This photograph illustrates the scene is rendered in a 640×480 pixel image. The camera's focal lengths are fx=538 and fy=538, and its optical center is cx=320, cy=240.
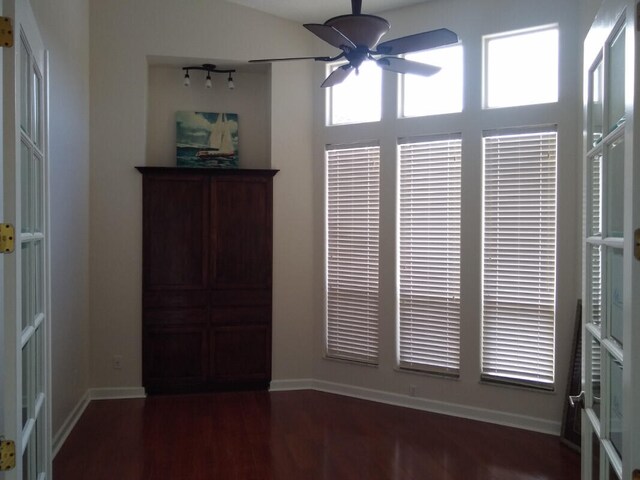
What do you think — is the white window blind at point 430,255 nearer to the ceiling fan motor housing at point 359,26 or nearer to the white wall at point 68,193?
the ceiling fan motor housing at point 359,26

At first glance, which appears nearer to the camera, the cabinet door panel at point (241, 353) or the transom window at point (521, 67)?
the transom window at point (521, 67)

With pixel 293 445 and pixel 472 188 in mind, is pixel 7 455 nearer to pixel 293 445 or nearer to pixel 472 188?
pixel 293 445

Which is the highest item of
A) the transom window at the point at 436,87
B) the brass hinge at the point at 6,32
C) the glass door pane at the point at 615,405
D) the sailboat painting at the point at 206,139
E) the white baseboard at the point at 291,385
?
the transom window at the point at 436,87

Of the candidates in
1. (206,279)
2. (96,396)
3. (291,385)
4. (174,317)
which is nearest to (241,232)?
(206,279)

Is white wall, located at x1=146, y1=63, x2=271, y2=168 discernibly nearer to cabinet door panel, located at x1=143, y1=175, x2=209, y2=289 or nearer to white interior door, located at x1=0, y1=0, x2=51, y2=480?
cabinet door panel, located at x1=143, y1=175, x2=209, y2=289

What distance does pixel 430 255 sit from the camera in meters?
4.93

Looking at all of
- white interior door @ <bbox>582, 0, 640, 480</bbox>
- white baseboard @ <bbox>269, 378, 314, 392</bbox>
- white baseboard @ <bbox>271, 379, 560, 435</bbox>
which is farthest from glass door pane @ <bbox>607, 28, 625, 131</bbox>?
white baseboard @ <bbox>269, 378, 314, 392</bbox>

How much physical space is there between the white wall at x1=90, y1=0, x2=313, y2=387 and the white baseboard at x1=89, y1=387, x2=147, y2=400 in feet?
0.16

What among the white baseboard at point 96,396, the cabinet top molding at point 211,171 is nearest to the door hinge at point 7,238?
the white baseboard at point 96,396

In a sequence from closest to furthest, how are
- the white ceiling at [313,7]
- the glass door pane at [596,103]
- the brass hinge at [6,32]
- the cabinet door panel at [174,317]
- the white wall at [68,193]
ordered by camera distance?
the brass hinge at [6,32] → the glass door pane at [596,103] → the white wall at [68,193] → the white ceiling at [313,7] → the cabinet door panel at [174,317]

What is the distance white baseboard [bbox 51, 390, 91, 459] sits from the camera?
396 cm

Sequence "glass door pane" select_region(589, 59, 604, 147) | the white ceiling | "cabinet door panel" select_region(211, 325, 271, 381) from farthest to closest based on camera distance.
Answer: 1. "cabinet door panel" select_region(211, 325, 271, 381)
2. the white ceiling
3. "glass door pane" select_region(589, 59, 604, 147)

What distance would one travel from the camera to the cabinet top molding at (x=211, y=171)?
17.3 feet

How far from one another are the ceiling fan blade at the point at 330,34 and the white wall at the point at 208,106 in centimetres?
248
